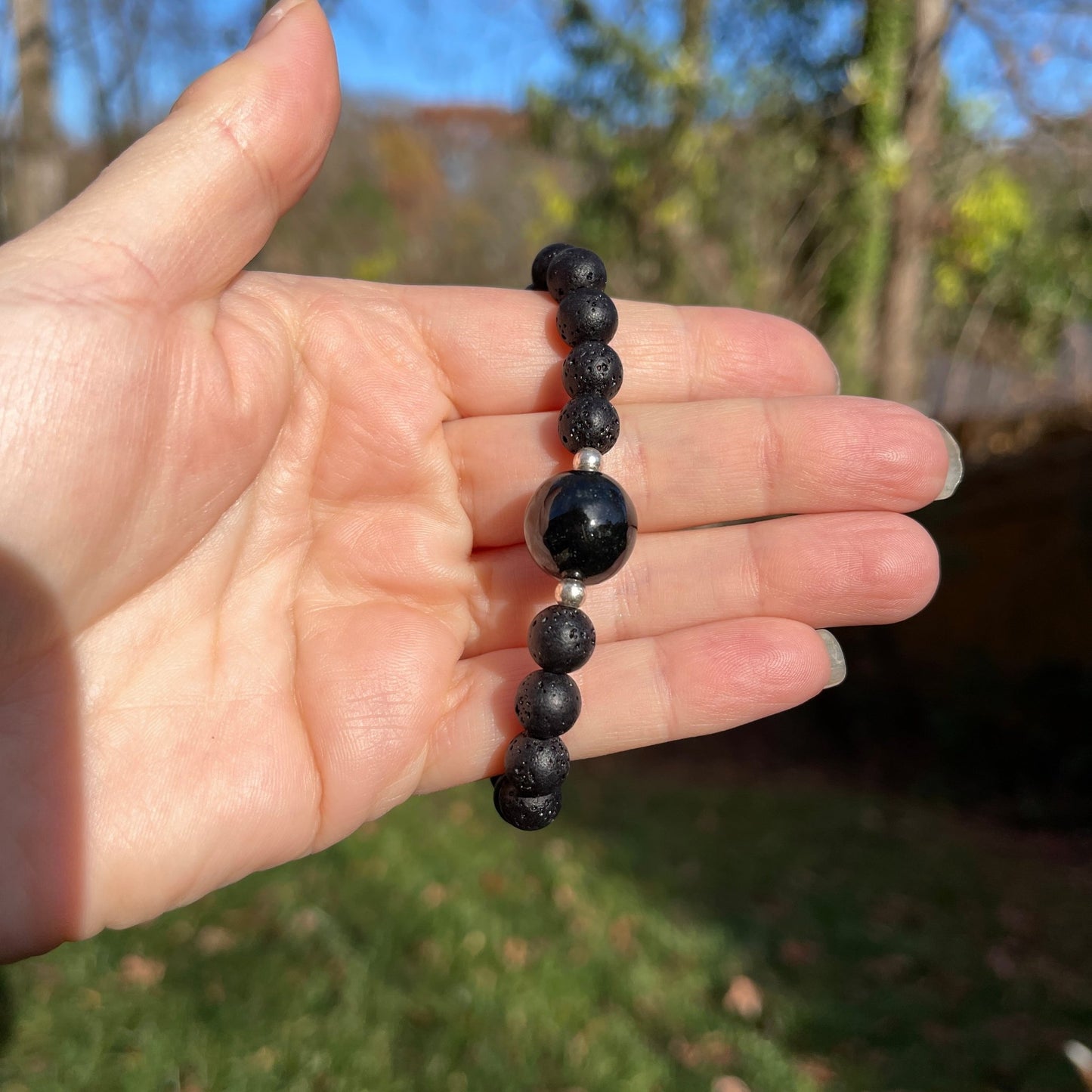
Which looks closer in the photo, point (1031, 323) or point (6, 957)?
point (6, 957)

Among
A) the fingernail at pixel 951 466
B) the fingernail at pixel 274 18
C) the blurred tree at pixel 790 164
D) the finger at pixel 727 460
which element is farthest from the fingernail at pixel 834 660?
the blurred tree at pixel 790 164

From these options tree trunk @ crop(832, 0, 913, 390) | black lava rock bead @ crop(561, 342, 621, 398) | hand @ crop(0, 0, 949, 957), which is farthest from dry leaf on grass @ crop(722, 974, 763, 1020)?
tree trunk @ crop(832, 0, 913, 390)

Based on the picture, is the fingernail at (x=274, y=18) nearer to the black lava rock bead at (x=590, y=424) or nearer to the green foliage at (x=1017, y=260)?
the black lava rock bead at (x=590, y=424)

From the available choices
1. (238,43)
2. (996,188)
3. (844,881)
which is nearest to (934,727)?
(844,881)

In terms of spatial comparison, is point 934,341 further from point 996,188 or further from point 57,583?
point 57,583

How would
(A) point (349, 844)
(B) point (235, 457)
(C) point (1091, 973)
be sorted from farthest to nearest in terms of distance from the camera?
(A) point (349, 844) < (C) point (1091, 973) < (B) point (235, 457)

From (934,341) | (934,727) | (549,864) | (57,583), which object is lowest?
(934,727)
